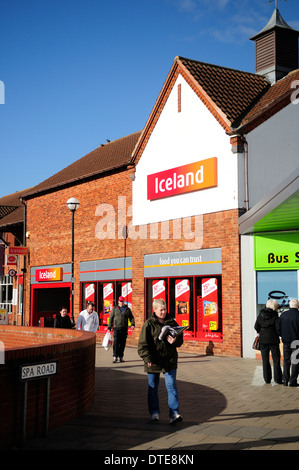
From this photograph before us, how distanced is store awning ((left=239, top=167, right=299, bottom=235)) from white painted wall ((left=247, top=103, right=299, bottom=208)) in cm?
148

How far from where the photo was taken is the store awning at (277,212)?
12.6 m

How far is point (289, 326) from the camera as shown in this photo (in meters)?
11.3

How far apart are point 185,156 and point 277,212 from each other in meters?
5.71

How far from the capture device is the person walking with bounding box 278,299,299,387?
11.1 meters

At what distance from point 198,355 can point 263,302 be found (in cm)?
279

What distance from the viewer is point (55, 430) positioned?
7.28 metres

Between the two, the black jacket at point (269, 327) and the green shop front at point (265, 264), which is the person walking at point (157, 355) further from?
the green shop front at point (265, 264)

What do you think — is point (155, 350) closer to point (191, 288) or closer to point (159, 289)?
point (191, 288)

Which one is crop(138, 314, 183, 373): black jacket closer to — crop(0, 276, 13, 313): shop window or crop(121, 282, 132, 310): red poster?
crop(121, 282, 132, 310): red poster

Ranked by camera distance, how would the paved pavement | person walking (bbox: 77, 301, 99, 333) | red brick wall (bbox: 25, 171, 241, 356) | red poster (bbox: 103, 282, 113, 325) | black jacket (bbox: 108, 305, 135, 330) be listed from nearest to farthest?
the paved pavement, person walking (bbox: 77, 301, 99, 333), black jacket (bbox: 108, 305, 135, 330), red brick wall (bbox: 25, 171, 241, 356), red poster (bbox: 103, 282, 113, 325)

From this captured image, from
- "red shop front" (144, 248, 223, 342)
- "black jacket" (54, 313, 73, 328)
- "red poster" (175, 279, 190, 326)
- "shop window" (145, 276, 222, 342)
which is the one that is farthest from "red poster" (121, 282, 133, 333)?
"black jacket" (54, 313, 73, 328)

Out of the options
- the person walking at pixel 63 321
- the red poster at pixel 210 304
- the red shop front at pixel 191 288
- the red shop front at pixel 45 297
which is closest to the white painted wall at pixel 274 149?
the red shop front at pixel 191 288

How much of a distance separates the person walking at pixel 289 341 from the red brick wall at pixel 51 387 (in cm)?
417

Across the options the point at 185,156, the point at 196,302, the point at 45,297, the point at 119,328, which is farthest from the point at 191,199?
the point at 45,297
